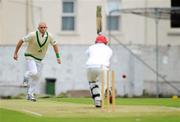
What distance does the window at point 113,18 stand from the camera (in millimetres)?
34750

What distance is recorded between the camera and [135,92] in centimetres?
3419

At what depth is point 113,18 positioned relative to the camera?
35500mm

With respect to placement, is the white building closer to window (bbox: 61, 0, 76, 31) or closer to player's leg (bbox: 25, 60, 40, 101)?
window (bbox: 61, 0, 76, 31)

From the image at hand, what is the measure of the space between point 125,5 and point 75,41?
294 cm

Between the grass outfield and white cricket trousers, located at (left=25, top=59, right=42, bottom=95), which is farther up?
white cricket trousers, located at (left=25, top=59, right=42, bottom=95)

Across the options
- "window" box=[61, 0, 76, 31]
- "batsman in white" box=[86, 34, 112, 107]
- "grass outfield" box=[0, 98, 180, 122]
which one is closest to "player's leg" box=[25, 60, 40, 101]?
"grass outfield" box=[0, 98, 180, 122]

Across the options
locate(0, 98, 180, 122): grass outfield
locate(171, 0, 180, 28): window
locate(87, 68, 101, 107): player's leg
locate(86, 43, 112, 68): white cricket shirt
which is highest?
locate(171, 0, 180, 28): window

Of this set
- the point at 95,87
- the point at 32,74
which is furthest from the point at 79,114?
the point at 32,74

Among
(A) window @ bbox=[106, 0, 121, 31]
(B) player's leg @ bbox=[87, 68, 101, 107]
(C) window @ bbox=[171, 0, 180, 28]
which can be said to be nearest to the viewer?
(B) player's leg @ bbox=[87, 68, 101, 107]

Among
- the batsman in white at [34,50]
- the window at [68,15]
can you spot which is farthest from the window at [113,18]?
the batsman in white at [34,50]

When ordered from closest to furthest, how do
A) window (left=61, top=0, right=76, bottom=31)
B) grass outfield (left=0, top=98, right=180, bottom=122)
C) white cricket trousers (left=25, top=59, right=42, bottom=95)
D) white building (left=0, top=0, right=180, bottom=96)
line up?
1. grass outfield (left=0, top=98, right=180, bottom=122)
2. white cricket trousers (left=25, top=59, right=42, bottom=95)
3. white building (left=0, top=0, right=180, bottom=96)
4. window (left=61, top=0, right=76, bottom=31)

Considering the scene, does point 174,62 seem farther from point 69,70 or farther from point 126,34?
point 69,70

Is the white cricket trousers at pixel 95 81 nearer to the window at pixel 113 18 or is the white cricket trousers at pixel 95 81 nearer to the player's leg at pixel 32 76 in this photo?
the player's leg at pixel 32 76

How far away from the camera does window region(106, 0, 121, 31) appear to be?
3475 centimetres
